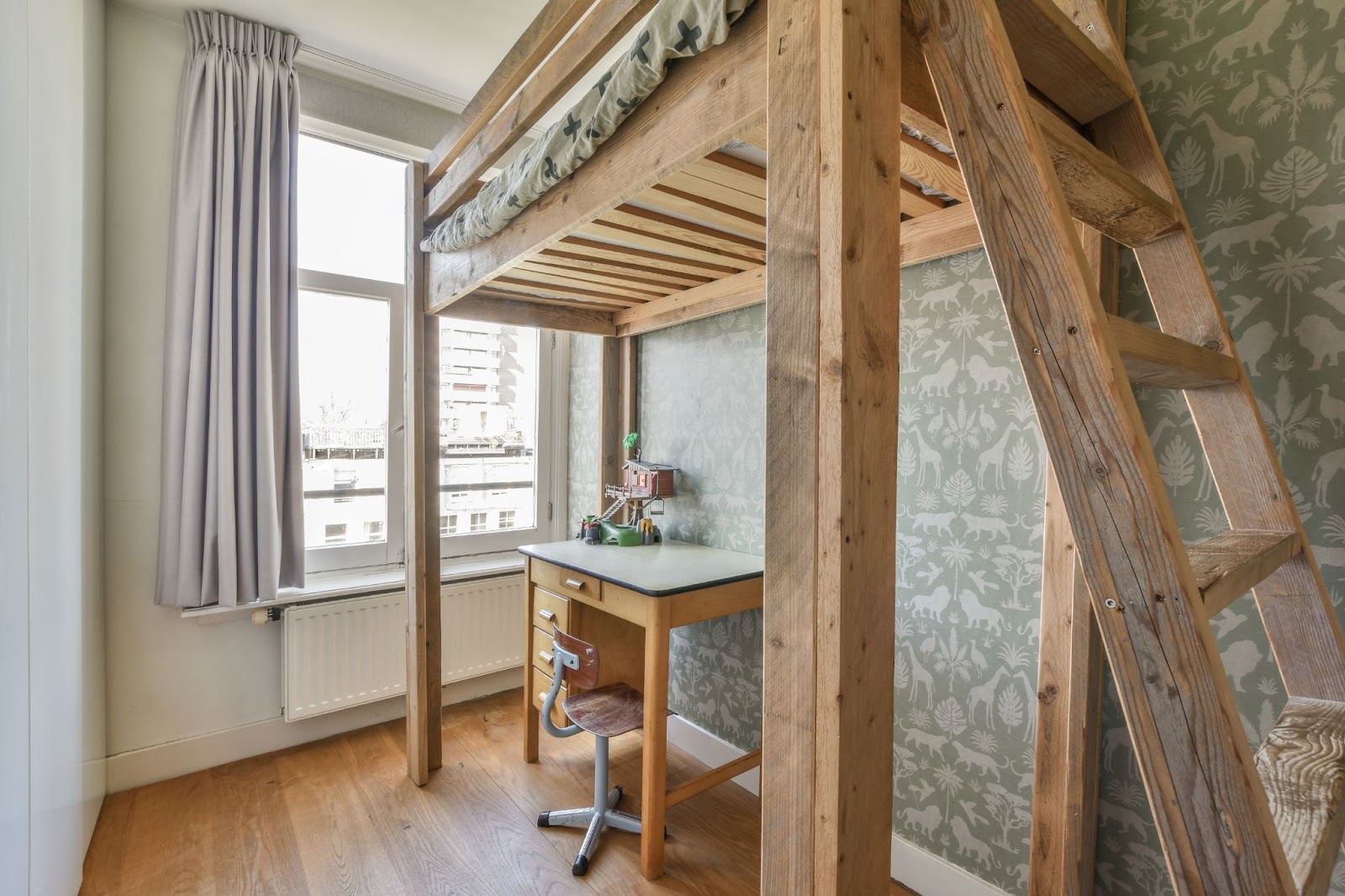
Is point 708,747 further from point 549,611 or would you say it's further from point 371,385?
point 371,385

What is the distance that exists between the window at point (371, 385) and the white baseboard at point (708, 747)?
1236 millimetres

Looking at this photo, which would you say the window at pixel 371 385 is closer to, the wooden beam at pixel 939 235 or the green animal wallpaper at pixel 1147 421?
the green animal wallpaper at pixel 1147 421

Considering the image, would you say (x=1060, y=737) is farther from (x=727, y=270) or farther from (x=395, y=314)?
(x=395, y=314)

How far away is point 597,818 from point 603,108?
6.46 ft

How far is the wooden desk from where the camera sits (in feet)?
5.92

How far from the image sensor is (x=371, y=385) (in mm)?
2662

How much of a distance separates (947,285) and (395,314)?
7.48 ft

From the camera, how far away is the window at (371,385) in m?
2.54

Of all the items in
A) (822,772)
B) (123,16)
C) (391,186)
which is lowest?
(822,772)

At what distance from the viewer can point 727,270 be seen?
2203 mm

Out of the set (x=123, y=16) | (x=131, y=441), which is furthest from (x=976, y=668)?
(x=123, y=16)

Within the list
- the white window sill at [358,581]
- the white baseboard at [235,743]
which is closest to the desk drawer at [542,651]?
the white window sill at [358,581]

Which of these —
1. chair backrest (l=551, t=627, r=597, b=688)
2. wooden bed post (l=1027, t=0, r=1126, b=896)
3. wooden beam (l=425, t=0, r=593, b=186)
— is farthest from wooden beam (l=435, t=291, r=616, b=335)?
wooden bed post (l=1027, t=0, r=1126, b=896)

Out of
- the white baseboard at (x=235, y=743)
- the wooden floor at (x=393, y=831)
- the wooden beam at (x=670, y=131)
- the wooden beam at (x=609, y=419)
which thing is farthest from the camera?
the wooden beam at (x=609, y=419)
